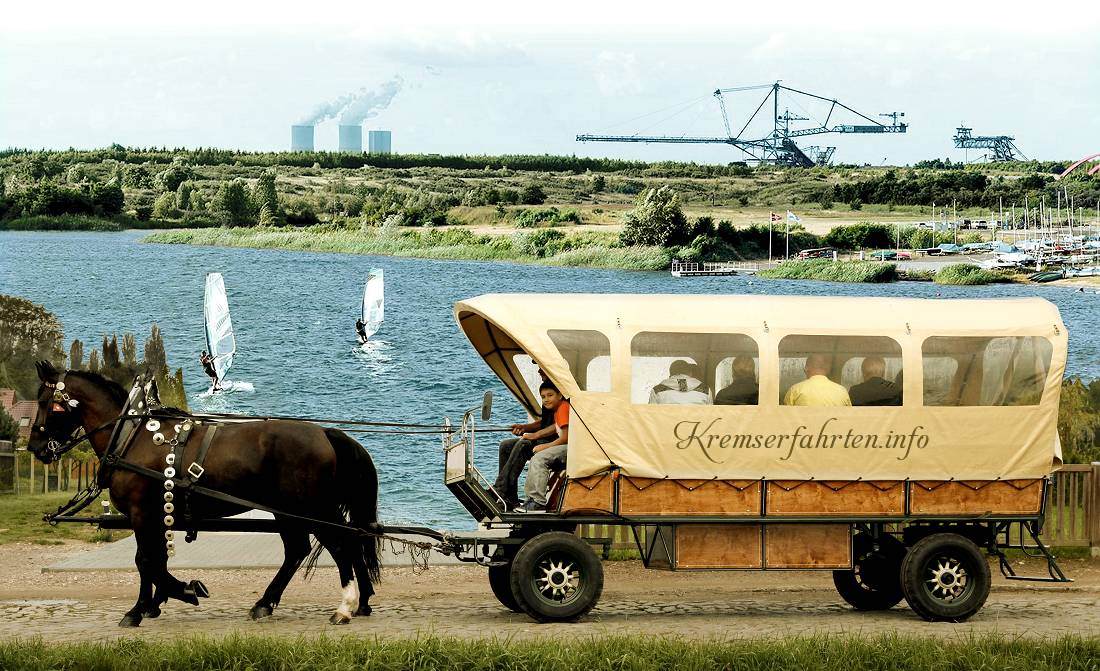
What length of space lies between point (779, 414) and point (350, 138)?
38580 millimetres

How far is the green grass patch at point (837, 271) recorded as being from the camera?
144ft

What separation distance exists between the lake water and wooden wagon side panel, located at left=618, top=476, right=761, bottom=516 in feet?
59.8

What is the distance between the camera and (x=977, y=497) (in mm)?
11234

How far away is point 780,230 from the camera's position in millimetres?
45750

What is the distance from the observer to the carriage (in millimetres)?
10781

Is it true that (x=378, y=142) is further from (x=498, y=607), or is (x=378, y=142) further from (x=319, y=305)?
(x=498, y=607)

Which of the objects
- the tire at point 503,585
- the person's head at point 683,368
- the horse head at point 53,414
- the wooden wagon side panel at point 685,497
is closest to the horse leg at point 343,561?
the tire at point 503,585

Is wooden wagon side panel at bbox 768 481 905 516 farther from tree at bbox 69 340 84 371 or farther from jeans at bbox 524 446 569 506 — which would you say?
tree at bbox 69 340 84 371

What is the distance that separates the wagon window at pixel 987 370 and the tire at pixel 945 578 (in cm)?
119

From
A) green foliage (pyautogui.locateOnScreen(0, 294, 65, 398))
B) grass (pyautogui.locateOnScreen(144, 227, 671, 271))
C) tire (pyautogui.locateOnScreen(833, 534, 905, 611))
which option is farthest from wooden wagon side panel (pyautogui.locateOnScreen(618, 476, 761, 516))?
grass (pyautogui.locateOnScreen(144, 227, 671, 271))

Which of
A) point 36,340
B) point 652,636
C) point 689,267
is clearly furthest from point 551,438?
point 689,267

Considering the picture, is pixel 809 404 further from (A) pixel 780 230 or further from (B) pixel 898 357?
(A) pixel 780 230

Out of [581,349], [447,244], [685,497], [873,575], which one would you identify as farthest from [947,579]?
[447,244]

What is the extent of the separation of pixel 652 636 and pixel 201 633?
3350 millimetres
